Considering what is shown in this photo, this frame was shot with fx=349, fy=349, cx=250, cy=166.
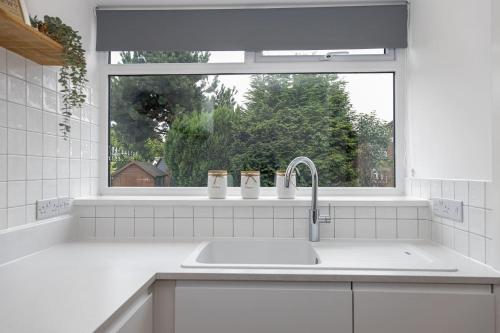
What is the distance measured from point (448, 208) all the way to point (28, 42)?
184 cm

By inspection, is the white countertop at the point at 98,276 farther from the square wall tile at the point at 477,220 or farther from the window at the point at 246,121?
the window at the point at 246,121

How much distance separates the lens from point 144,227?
184cm

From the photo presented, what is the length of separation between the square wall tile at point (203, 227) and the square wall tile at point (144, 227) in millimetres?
234

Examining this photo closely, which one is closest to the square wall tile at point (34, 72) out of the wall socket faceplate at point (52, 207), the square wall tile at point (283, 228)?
the wall socket faceplate at point (52, 207)

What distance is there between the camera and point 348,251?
1578mm

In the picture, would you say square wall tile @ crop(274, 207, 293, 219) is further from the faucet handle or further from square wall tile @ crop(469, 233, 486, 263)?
square wall tile @ crop(469, 233, 486, 263)

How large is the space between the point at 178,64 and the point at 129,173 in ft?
2.37

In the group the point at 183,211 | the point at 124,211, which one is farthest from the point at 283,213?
the point at 124,211

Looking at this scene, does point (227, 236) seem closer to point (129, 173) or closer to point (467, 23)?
point (129, 173)

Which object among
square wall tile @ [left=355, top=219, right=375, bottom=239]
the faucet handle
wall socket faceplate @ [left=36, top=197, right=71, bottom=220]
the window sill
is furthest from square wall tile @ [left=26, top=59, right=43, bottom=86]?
square wall tile @ [left=355, top=219, right=375, bottom=239]

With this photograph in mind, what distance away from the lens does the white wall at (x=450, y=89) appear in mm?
1336

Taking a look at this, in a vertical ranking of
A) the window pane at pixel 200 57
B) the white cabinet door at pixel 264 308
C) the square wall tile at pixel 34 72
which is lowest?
the white cabinet door at pixel 264 308

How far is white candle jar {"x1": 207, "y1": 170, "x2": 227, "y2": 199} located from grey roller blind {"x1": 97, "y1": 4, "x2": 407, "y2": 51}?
28.8 inches

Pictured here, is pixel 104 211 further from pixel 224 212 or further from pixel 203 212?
pixel 224 212
